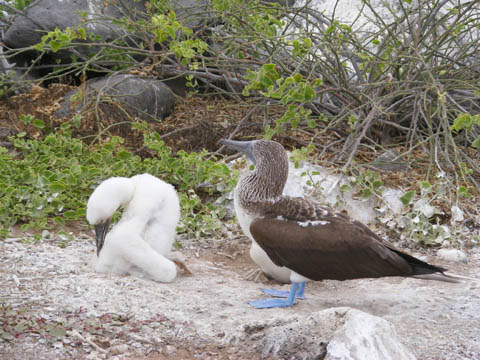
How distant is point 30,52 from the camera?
27.3 ft

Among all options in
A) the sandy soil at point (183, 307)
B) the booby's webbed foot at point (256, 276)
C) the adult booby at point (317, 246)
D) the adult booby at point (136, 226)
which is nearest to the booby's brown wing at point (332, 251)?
the adult booby at point (317, 246)

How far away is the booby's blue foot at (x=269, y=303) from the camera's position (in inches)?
144

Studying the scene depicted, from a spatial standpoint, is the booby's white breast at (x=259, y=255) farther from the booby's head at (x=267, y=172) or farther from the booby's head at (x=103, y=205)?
the booby's head at (x=103, y=205)

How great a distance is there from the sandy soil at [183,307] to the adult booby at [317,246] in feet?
0.72

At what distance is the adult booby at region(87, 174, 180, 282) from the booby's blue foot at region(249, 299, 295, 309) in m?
0.59

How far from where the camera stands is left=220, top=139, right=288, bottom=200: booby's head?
3988mm

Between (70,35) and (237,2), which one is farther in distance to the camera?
(237,2)

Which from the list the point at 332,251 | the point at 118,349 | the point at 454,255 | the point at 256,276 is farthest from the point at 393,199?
the point at 118,349

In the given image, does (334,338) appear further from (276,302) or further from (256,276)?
(256,276)

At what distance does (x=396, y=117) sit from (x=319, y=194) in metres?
1.81

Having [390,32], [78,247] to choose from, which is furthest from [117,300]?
[390,32]

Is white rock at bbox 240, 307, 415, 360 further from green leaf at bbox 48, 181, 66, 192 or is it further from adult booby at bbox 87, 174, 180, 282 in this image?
green leaf at bbox 48, 181, 66, 192

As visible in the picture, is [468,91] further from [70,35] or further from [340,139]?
[70,35]

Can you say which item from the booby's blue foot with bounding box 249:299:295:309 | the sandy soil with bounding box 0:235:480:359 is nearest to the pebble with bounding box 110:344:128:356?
the sandy soil with bounding box 0:235:480:359
